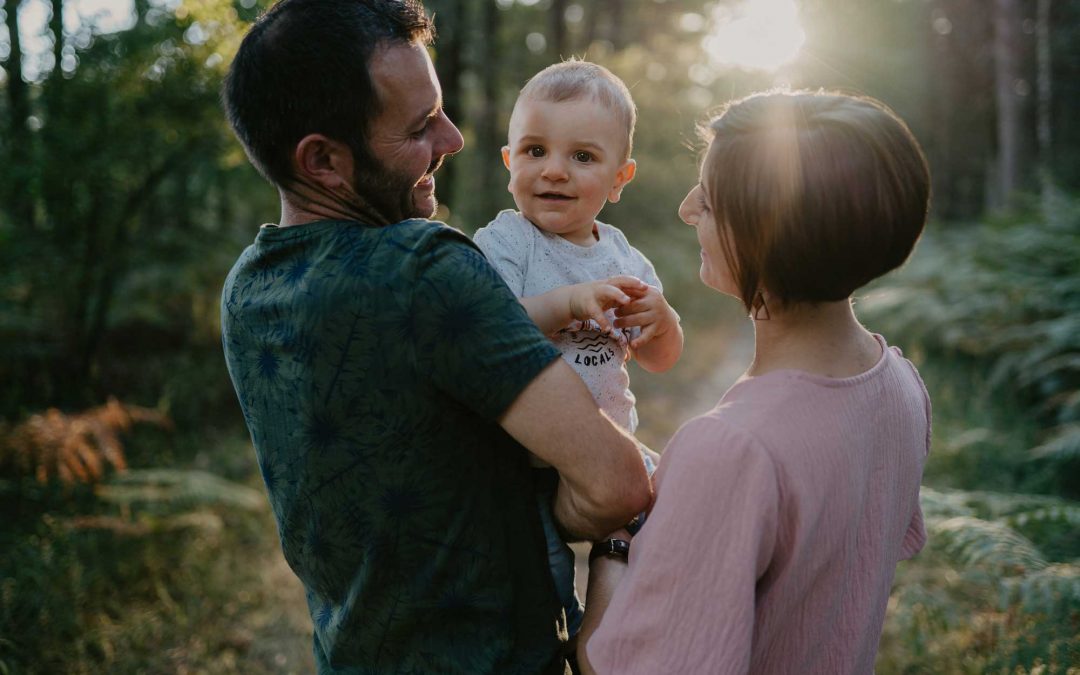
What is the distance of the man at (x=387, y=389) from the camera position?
4.60 ft

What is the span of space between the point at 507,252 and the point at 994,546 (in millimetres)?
2487

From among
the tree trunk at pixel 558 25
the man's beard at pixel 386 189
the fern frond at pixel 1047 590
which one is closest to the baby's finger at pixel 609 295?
the man's beard at pixel 386 189

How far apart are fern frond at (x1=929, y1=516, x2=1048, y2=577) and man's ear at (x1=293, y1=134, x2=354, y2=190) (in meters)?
2.84

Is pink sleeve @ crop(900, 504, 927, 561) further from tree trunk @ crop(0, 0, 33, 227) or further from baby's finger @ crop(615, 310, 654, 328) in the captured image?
tree trunk @ crop(0, 0, 33, 227)

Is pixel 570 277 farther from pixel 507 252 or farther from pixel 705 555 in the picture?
pixel 705 555

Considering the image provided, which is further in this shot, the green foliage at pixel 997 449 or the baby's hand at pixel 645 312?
the green foliage at pixel 997 449

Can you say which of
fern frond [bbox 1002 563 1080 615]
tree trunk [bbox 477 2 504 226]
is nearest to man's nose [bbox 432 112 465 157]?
fern frond [bbox 1002 563 1080 615]

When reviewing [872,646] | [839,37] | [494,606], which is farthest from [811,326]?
[839,37]

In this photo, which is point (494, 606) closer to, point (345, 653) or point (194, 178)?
point (345, 653)

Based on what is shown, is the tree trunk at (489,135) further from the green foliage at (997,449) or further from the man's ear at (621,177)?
the man's ear at (621,177)

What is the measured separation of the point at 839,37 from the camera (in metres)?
22.2

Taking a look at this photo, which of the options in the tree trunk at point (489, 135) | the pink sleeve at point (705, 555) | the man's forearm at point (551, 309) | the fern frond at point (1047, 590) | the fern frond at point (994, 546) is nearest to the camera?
the pink sleeve at point (705, 555)

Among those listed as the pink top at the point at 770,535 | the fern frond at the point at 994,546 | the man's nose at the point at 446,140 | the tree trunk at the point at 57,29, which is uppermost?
the tree trunk at the point at 57,29

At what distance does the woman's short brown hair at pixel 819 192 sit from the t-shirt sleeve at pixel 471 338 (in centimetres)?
43
